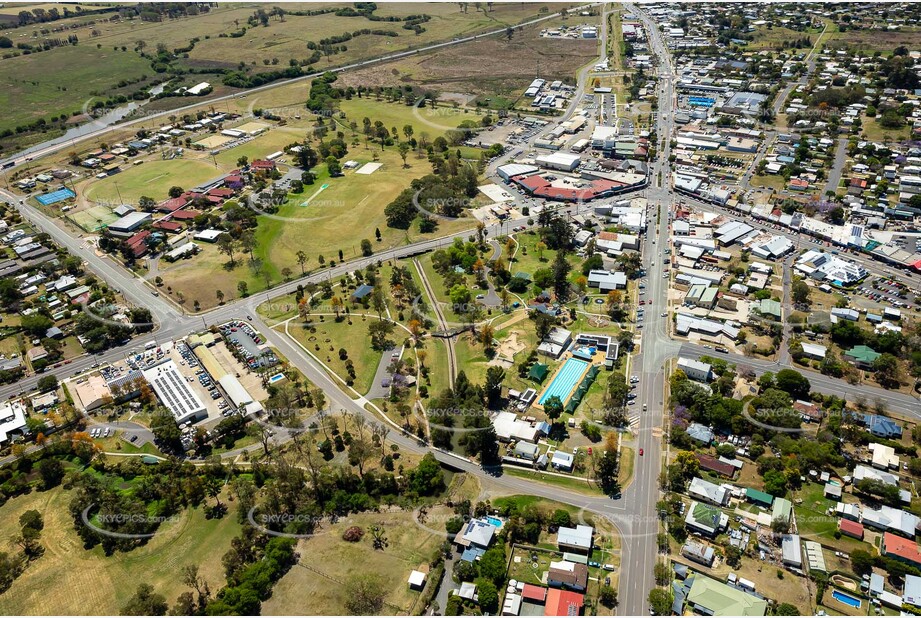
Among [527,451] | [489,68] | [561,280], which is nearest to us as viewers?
[527,451]

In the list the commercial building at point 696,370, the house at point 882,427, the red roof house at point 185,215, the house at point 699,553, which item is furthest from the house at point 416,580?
the red roof house at point 185,215

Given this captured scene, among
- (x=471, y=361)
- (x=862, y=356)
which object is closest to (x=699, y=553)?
(x=471, y=361)

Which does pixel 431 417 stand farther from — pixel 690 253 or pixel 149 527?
pixel 690 253

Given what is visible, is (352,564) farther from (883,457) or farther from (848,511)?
(883,457)

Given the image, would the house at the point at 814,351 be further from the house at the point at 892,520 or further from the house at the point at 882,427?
the house at the point at 892,520

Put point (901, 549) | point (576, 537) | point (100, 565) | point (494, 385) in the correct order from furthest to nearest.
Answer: point (494, 385)
point (100, 565)
point (576, 537)
point (901, 549)
